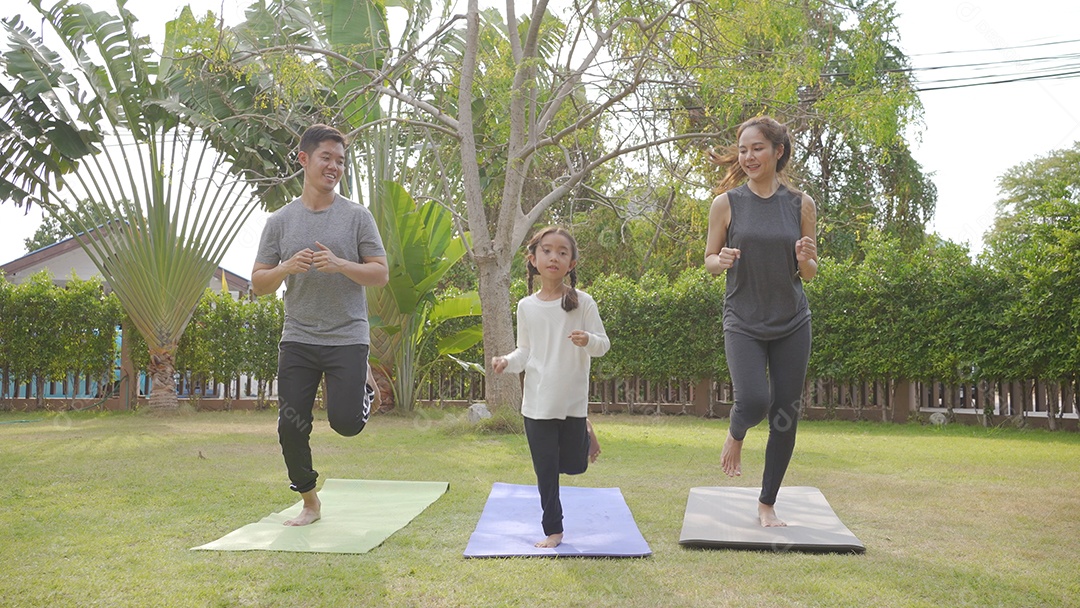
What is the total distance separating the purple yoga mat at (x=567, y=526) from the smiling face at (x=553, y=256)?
1.27 metres

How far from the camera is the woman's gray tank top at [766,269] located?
437 cm


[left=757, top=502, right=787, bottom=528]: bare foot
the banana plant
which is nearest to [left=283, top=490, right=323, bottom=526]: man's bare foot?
[left=757, top=502, right=787, bottom=528]: bare foot

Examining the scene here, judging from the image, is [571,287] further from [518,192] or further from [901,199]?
[901,199]

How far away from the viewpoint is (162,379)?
1434 centimetres

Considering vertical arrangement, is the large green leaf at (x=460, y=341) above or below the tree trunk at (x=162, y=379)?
above

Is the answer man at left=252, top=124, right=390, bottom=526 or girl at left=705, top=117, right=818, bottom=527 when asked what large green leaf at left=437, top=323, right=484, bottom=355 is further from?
girl at left=705, top=117, right=818, bottom=527

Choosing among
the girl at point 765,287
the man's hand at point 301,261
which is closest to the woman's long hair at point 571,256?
the girl at point 765,287

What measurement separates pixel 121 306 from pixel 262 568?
1266cm

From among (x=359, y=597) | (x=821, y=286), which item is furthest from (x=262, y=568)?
(x=821, y=286)

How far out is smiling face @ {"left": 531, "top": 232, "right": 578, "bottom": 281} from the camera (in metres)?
4.28

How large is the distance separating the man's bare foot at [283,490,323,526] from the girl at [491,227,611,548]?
52.6 inches

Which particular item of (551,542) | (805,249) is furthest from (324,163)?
(805,249)

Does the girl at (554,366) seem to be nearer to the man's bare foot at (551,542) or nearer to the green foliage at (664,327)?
the man's bare foot at (551,542)

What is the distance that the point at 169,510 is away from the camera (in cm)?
512
